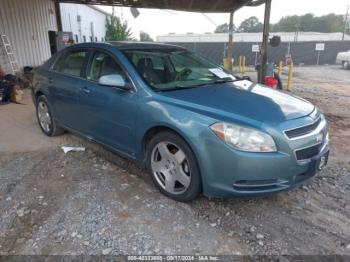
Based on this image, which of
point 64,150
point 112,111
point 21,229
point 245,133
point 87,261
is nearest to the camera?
point 87,261

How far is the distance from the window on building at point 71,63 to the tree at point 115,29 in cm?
2329

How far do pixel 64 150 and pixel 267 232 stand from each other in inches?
118

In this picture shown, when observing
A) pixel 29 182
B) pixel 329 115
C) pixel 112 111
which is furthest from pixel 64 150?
pixel 329 115

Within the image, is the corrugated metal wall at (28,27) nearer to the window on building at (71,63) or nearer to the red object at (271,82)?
the window on building at (71,63)

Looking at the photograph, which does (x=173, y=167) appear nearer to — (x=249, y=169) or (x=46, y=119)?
(x=249, y=169)

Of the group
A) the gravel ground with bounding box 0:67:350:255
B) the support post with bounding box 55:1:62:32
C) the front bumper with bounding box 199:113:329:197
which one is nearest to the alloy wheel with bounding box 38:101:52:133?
the gravel ground with bounding box 0:67:350:255

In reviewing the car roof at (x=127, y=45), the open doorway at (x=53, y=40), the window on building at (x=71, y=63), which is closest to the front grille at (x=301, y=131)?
the car roof at (x=127, y=45)

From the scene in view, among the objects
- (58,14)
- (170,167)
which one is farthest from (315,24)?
(170,167)

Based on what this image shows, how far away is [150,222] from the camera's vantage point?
280cm

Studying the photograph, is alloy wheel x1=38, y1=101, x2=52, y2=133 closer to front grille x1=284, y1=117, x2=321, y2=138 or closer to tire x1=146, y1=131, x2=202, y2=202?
tire x1=146, y1=131, x2=202, y2=202

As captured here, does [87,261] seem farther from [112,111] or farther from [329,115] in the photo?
[329,115]

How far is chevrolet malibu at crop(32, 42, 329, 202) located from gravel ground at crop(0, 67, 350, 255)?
306 mm

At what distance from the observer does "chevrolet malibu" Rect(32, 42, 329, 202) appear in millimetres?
2555

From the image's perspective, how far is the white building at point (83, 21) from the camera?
16.3 meters
